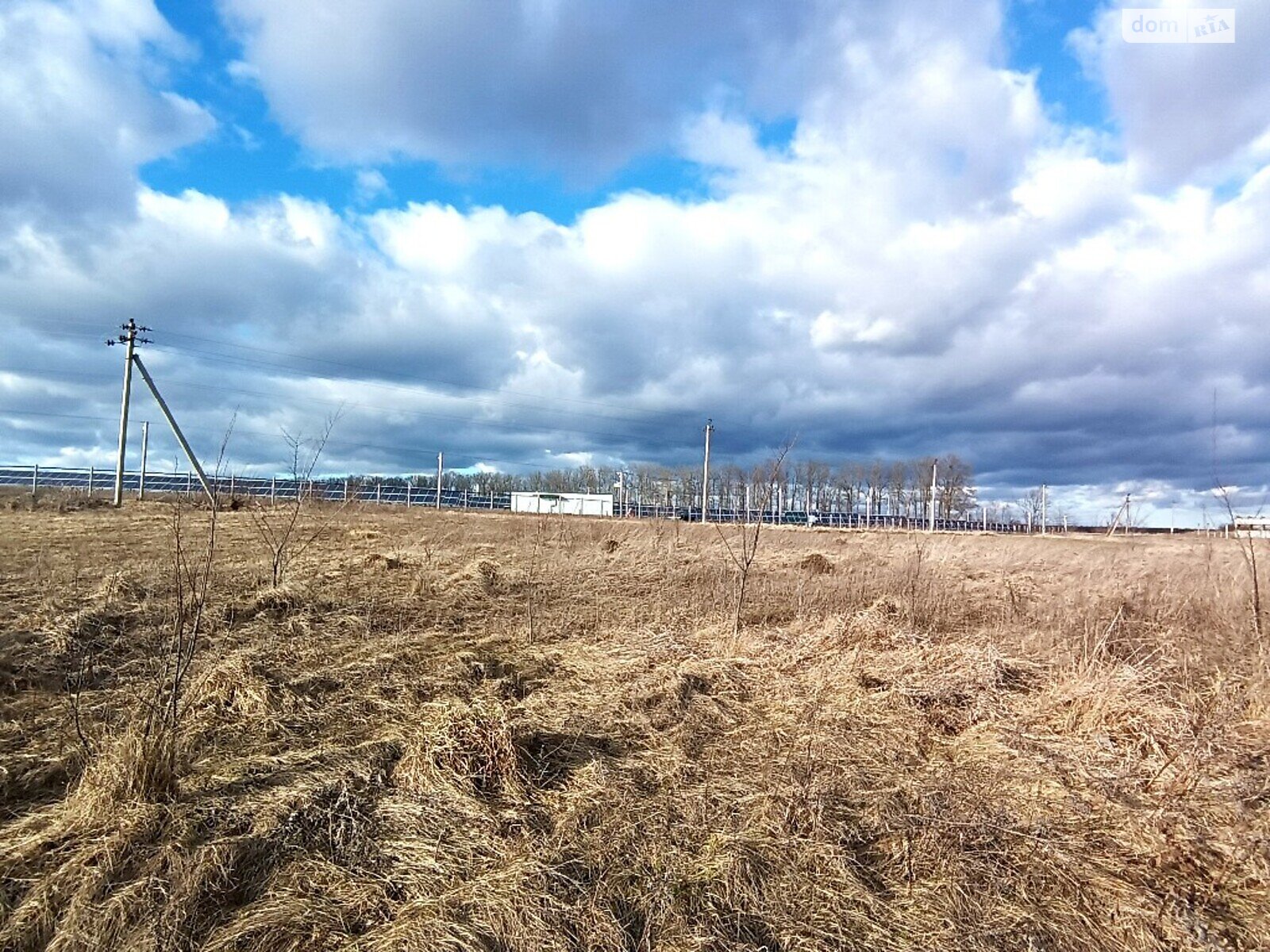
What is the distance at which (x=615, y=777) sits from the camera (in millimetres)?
4262

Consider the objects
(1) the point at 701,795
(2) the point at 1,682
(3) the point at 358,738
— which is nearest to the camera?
(1) the point at 701,795

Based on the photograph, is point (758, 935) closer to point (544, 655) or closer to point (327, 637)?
point (544, 655)

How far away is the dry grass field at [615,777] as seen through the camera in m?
2.99

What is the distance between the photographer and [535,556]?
13.0 metres

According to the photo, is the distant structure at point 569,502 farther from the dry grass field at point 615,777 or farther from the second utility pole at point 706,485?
the dry grass field at point 615,777

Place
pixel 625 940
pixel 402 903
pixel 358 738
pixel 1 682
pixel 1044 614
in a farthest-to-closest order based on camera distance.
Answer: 1. pixel 1044 614
2. pixel 1 682
3. pixel 358 738
4. pixel 402 903
5. pixel 625 940

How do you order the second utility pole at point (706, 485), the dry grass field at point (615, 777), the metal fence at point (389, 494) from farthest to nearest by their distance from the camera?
the second utility pole at point (706, 485)
the metal fence at point (389, 494)
the dry grass field at point (615, 777)

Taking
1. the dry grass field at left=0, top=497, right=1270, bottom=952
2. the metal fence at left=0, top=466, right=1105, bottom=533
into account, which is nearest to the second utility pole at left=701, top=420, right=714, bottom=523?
the metal fence at left=0, top=466, right=1105, bottom=533

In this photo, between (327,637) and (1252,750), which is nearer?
(1252,750)

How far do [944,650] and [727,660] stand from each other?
7.93 ft

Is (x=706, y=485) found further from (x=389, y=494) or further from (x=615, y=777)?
(x=615, y=777)

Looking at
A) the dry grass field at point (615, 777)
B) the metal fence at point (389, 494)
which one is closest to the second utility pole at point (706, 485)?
the metal fence at point (389, 494)

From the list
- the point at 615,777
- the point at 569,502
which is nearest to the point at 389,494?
the point at 569,502

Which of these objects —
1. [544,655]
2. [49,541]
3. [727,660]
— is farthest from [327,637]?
[49,541]
